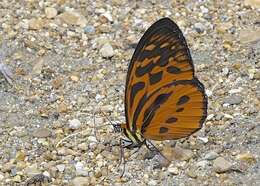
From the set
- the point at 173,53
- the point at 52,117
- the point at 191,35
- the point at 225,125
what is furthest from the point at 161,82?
the point at 191,35

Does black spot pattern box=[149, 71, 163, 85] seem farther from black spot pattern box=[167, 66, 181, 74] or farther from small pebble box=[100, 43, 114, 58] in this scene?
small pebble box=[100, 43, 114, 58]

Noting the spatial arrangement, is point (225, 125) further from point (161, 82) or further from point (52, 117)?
point (52, 117)

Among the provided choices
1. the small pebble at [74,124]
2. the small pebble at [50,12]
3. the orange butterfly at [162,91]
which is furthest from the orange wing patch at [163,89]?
the small pebble at [50,12]

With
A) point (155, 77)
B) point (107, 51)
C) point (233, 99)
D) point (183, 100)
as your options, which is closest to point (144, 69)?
point (155, 77)

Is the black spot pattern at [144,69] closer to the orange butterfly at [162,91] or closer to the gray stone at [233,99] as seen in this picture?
the orange butterfly at [162,91]

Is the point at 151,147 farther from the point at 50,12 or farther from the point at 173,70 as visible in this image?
the point at 50,12
